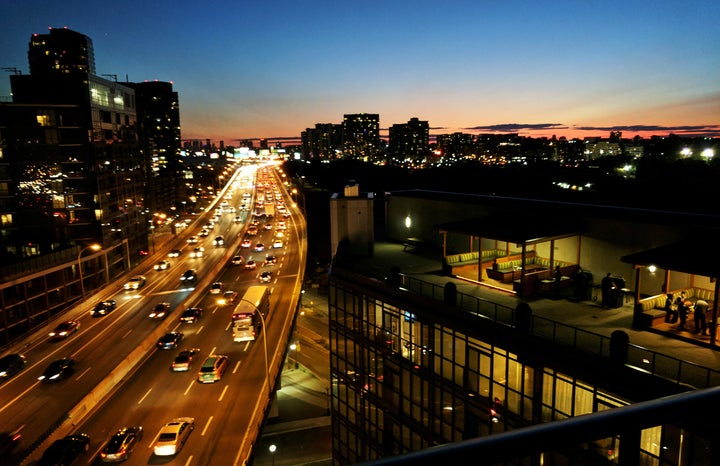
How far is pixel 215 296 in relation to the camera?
153ft

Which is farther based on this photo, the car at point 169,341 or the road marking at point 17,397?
the car at point 169,341

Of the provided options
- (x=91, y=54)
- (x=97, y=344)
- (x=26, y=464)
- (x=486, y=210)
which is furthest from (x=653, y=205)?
(x=91, y=54)

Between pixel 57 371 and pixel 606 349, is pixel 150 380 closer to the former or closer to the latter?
pixel 57 371

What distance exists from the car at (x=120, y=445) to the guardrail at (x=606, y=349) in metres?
13.9

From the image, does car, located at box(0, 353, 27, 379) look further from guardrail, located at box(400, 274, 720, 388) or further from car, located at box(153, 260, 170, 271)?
car, located at box(153, 260, 170, 271)

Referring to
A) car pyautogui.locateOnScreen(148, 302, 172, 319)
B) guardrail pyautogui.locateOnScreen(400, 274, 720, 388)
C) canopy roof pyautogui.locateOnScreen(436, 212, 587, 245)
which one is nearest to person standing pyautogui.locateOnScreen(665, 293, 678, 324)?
guardrail pyautogui.locateOnScreen(400, 274, 720, 388)

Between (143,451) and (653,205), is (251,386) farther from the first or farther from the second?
(653,205)

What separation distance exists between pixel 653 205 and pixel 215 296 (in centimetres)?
6152

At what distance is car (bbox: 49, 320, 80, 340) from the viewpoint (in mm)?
36744

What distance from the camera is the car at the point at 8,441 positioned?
69.1ft

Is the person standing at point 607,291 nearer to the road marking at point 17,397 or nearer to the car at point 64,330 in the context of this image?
the road marking at point 17,397

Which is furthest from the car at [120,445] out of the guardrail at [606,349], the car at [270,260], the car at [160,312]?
the car at [270,260]

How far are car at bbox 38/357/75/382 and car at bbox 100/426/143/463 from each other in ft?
32.4

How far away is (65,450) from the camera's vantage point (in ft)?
66.4
